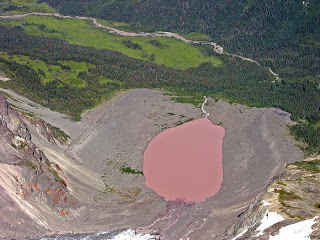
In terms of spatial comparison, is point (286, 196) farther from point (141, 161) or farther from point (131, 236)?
point (141, 161)

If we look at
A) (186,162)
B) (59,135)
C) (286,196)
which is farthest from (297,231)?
(59,135)

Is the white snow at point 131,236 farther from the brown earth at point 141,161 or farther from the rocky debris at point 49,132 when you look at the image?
the rocky debris at point 49,132

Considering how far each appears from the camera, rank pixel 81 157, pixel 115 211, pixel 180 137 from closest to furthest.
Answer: pixel 115 211, pixel 81 157, pixel 180 137

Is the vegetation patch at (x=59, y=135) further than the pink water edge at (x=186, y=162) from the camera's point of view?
Yes

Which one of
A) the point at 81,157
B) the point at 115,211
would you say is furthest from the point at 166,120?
the point at 115,211

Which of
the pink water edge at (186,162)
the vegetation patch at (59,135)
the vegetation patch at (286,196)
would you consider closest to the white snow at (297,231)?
the vegetation patch at (286,196)

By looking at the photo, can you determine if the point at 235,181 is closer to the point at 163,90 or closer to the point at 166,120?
the point at 166,120
